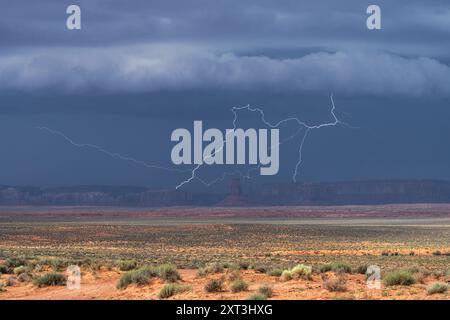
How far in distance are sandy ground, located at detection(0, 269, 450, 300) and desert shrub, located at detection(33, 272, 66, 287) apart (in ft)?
0.98

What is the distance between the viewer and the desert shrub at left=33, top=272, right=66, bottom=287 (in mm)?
32250

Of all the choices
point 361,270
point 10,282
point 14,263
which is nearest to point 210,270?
point 361,270

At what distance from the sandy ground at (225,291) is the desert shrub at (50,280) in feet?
0.98

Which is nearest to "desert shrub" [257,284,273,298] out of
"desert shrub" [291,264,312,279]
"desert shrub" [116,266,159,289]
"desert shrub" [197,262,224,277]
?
"desert shrub" [291,264,312,279]

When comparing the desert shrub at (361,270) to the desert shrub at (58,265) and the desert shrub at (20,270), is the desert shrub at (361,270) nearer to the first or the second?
the desert shrub at (58,265)

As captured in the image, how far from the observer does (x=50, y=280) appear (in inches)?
1278

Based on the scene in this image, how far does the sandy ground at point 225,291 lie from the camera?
27.1 metres

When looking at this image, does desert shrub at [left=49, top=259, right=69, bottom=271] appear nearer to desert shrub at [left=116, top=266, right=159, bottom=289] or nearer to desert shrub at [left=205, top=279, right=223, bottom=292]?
desert shrub at [left=116, top=266, right=159, bottom=289]

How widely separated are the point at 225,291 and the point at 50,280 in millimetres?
7038

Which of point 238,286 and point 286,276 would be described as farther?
point 286,276

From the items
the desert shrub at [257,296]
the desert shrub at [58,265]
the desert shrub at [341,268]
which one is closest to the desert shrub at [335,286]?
the desert shrub at [257,296]

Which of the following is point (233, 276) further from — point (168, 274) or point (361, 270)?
point (361, 270)
